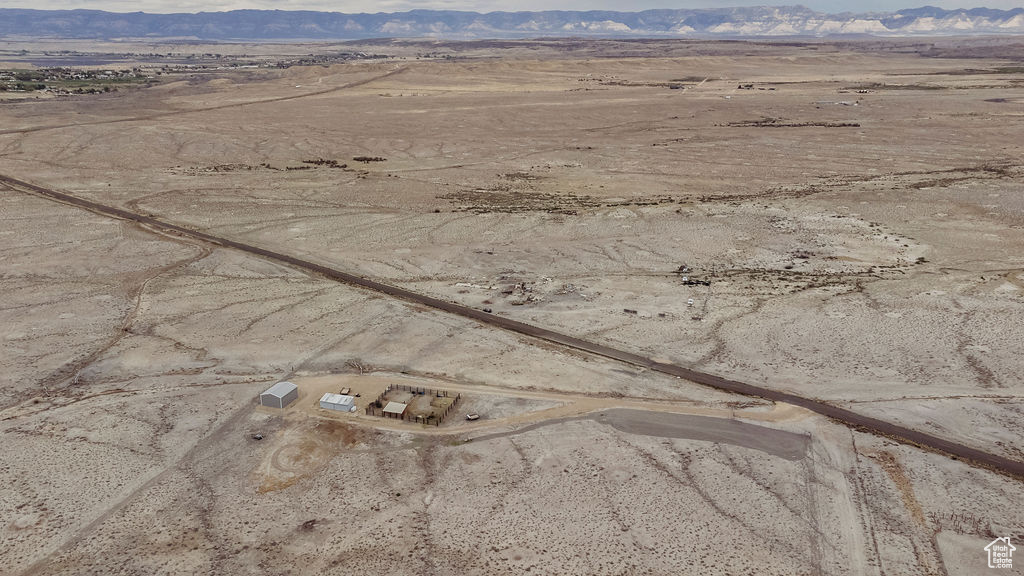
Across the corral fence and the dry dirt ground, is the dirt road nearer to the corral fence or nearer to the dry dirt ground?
the dry dirt ground

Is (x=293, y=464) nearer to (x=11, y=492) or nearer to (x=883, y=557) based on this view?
(x=11, y=492)

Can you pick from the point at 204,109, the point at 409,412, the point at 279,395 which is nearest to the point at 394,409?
the point at 409,412

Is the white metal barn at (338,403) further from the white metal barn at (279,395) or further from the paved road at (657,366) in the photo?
the paved road at (657,366)

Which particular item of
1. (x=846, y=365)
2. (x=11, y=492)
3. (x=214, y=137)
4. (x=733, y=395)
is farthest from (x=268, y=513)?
(x=214, y=137)

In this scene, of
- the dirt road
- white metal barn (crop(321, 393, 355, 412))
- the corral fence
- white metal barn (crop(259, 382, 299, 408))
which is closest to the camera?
the dirt road

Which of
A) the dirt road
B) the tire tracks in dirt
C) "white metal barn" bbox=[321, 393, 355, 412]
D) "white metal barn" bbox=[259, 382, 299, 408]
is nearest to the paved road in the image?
the dirt road

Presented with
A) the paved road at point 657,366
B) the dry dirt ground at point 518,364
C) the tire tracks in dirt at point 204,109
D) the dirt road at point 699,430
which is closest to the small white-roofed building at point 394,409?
the dry dirt ground at point 518,364
